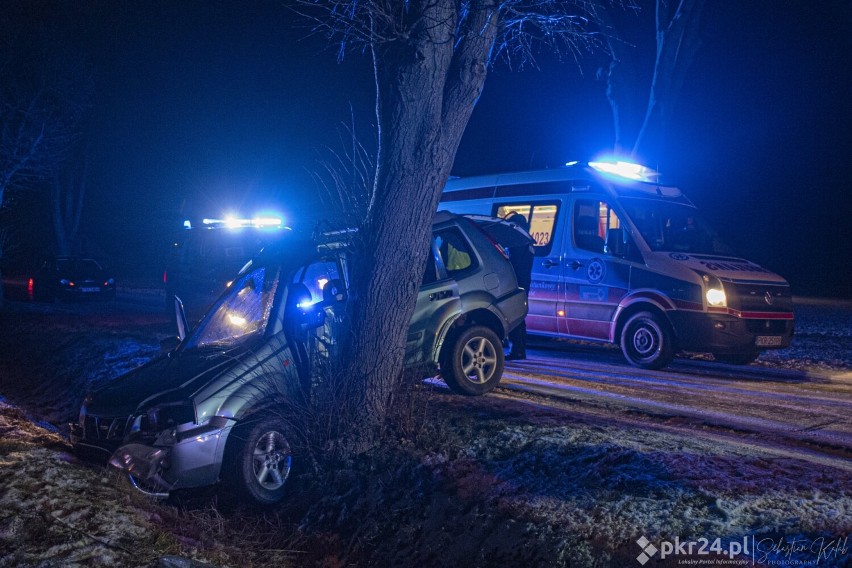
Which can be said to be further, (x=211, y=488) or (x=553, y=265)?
(x=553, y=265)

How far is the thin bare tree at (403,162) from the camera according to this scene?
16.6 ft

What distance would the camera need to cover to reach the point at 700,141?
97.1 ft

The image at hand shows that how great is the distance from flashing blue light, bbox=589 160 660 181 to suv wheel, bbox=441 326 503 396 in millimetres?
4659

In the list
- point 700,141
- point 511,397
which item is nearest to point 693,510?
point 511,397

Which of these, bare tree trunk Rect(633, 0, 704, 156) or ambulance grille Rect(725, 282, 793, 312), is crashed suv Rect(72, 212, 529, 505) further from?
bare tree trunk Rect(633, 0, 704, 156)

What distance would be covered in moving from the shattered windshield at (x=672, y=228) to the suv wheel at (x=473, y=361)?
3.67m

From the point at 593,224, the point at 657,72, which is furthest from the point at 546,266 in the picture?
the point at 657,72

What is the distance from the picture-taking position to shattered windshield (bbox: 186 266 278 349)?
217 inches

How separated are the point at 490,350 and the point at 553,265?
3.79 meters

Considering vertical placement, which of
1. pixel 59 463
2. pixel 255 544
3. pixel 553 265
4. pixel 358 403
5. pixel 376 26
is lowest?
pixel 255 544

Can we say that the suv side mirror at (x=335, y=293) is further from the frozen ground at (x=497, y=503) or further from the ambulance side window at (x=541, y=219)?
the ambulance side window at (x=541, y=219)

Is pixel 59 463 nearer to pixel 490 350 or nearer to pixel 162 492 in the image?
pixel 162 492

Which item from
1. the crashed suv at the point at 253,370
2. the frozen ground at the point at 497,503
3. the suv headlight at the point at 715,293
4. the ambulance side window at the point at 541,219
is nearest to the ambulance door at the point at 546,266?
the ambulance side window at the point at 541,219

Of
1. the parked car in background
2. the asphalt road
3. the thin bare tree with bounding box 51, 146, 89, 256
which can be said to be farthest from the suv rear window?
the thin bare tree with bounding box 51, 146, 89, 256
